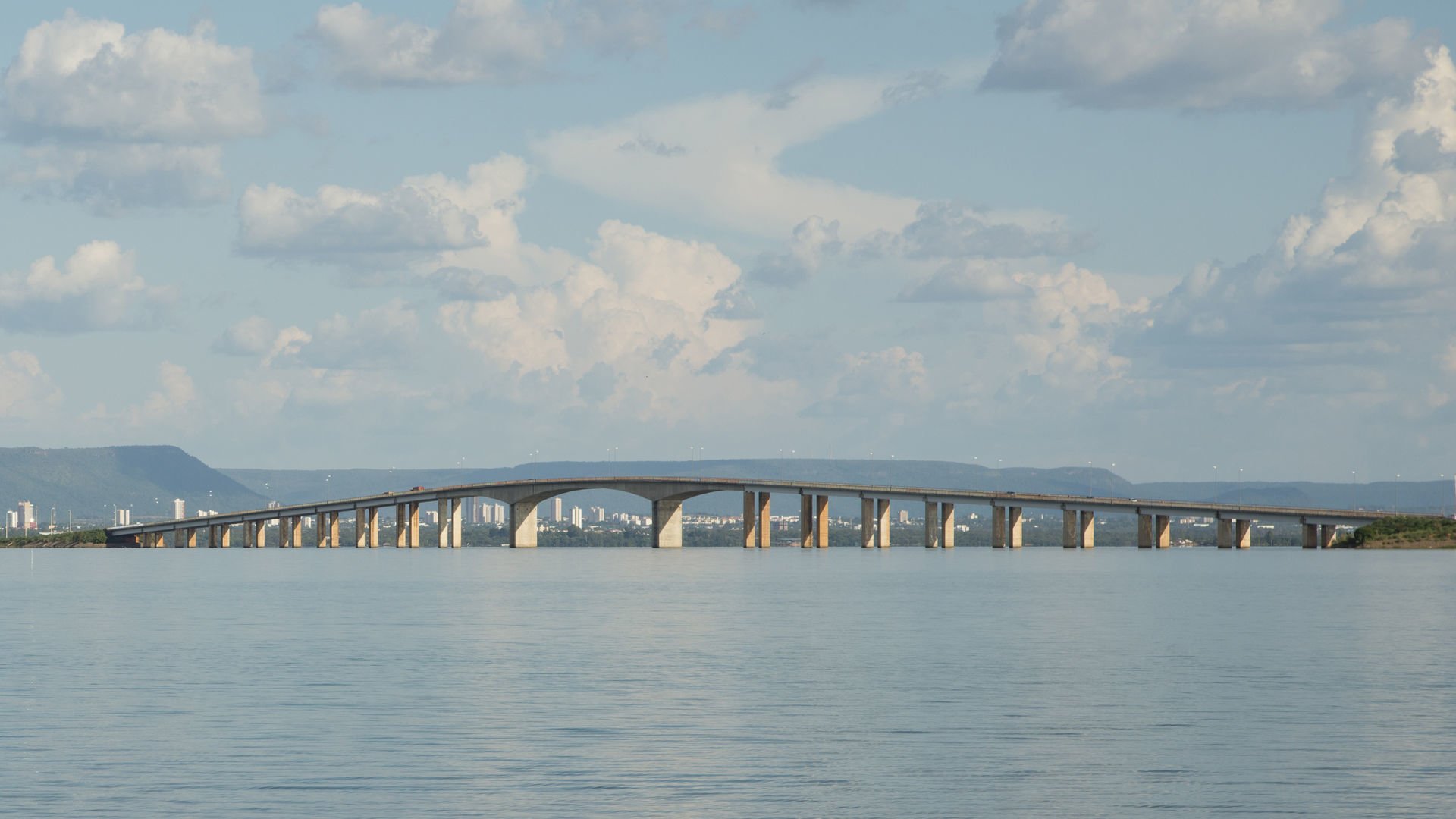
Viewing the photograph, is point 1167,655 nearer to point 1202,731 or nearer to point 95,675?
point 1202,731

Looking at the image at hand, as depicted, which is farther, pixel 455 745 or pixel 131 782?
pixel 455 745

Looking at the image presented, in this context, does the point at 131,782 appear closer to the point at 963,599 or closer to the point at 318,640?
the point at 318,640

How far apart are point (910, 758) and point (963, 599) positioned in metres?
66.8

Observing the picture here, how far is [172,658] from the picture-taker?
63.8 metres

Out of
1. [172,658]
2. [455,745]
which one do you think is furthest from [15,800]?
[172,658]

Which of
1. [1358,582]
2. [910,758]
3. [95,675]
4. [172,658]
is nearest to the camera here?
[910,758]

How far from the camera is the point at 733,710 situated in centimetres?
4766

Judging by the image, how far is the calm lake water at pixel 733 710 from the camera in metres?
34.9

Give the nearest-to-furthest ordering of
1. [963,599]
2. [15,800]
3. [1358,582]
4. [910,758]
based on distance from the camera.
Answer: [15,800]
[910,758]
[963,599]
[1358,582]

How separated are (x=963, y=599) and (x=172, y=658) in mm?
51814

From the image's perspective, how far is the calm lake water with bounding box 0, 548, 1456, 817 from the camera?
34.9m

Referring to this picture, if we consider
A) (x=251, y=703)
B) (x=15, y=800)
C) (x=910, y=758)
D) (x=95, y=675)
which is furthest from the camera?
(x=95, y=675)

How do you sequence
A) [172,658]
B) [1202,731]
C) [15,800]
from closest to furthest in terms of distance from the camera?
[15,800] < [1202,731] < [172,658]

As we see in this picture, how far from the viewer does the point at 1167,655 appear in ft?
211
